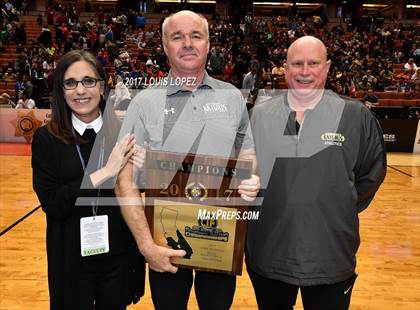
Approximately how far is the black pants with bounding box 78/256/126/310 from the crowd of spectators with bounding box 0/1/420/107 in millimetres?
8364

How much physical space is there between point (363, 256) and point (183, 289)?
2801mm

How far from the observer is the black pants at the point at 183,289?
193 centimetres

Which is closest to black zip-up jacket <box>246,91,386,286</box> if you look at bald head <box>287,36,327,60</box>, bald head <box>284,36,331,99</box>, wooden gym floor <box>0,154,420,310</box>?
bald head <box>284,36,331,99</box>

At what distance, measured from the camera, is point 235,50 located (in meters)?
16.3

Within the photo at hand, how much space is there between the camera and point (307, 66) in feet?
6.33

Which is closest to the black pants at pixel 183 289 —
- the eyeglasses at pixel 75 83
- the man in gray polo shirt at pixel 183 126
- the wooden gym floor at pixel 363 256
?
the man in gray polo shirt at pixel 183 126

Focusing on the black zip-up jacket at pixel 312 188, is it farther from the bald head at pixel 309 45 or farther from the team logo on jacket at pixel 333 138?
the bald head at pixel 309 45

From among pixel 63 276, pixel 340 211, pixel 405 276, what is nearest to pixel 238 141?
pixel 340 211

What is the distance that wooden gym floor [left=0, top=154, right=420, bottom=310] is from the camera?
3.32m

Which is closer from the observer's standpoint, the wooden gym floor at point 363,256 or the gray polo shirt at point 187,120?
the gray polo shirt at point 187,120

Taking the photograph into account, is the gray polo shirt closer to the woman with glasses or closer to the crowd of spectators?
the woman with glasses

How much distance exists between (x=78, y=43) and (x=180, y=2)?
13512 millimetres

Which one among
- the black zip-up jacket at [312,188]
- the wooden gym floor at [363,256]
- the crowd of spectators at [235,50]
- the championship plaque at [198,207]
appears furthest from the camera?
the crowd of spectators at [235,50]

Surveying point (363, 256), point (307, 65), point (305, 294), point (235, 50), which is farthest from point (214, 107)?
point (235, 50)
